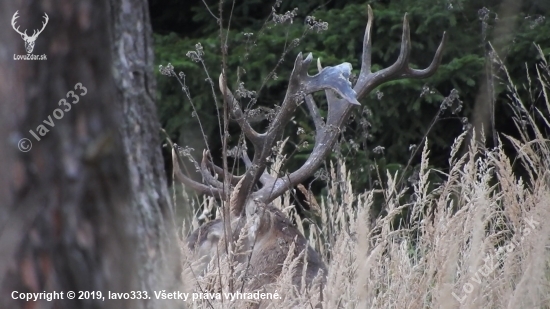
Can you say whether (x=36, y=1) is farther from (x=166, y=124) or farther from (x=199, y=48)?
(x=166, y=124)

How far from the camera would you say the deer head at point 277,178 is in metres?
3.76

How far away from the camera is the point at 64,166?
4.93 ft

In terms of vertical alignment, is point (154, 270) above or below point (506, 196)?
above

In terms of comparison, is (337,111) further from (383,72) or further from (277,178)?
(277,178)

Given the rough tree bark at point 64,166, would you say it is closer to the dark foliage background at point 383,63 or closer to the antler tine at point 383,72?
the antler tine at point 383,72

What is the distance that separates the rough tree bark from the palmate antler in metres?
1.84

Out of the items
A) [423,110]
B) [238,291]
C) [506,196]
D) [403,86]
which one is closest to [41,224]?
[238,291]

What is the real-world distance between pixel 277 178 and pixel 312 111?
0.79m

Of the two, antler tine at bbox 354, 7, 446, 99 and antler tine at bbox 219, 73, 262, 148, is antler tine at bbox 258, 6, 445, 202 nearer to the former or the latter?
antler tine at bbox 354, 7, 446, 99

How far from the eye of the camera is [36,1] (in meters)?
1.49

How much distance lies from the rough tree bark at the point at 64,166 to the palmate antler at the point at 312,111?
1843mm

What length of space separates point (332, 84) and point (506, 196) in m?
0.91

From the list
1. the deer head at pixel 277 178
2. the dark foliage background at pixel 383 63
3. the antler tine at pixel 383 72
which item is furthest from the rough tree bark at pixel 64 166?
the dark foliage background at pixel 383 63

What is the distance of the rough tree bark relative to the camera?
4.81 ft
